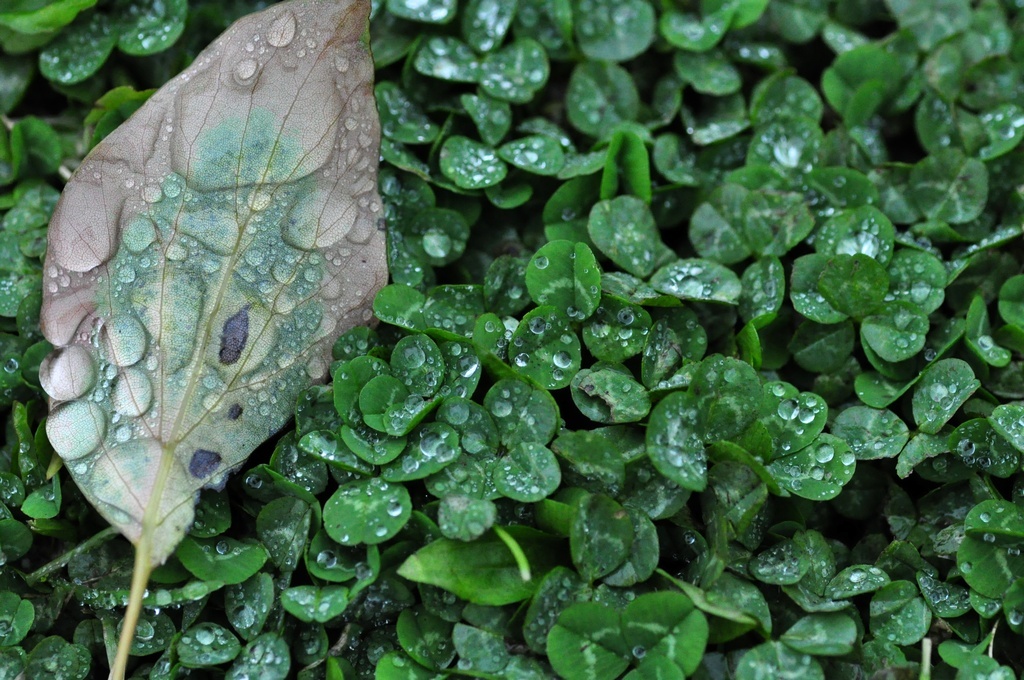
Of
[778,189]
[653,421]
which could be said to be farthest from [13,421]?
[778,189]

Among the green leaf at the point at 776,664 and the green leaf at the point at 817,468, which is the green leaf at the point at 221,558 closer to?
the green leaf at the point at 776,664

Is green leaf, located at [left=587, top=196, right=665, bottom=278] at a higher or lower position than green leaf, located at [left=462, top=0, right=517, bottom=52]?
lower

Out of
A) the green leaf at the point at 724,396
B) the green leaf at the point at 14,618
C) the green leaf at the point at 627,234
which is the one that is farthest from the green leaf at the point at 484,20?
the green leaf at the point at 14,618

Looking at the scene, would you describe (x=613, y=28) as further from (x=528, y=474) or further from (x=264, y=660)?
(x=264, y=660)

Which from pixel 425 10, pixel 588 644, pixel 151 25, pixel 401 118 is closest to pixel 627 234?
pixel 401 118

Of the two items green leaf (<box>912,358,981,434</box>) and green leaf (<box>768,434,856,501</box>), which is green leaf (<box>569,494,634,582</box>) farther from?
green leaf (<box>912,358,981,434</box>)

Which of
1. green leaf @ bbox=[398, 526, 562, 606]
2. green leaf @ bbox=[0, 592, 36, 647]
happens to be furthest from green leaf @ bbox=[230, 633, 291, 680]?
green leaf @ bbox=[0, 592, 36, 647]
